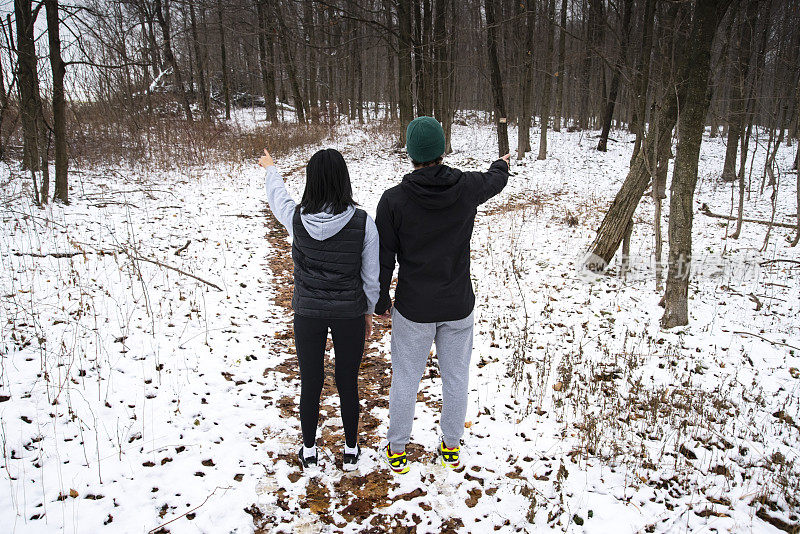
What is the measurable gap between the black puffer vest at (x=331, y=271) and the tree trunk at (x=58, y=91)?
8495mm

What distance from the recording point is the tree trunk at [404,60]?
1627cm

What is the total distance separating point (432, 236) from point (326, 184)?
769 mm

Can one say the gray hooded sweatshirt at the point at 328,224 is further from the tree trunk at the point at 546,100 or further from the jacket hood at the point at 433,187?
the tree trunk at the point at 546,100

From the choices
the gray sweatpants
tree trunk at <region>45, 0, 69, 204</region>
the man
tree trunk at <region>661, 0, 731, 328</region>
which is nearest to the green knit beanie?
the man

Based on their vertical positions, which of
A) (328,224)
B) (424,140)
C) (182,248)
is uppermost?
(424,140)

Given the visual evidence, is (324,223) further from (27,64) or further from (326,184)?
(27,64)

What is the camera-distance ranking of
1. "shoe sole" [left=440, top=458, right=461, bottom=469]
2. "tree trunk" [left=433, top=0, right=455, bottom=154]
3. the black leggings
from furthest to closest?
1. "tree trunk" [left=433, top=0, right=455, bottom=154]
2. "shoe sole" [left=440, top=458, right=461, bottom=469]
3. the black leggings

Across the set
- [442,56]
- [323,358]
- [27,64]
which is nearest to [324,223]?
[323,358]

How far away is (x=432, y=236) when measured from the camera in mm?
2826

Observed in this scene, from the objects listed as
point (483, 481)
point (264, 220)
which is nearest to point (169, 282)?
point (264, 220)

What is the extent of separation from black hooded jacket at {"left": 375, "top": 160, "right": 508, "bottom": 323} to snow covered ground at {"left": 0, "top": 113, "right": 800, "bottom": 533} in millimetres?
1459

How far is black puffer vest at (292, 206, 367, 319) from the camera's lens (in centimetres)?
283

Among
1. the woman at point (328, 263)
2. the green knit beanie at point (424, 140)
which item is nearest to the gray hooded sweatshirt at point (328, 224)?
the woman at point (328, 263)

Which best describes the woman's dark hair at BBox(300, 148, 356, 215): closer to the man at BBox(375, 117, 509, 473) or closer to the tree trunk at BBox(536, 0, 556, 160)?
the man at BBox(375, 117, 509, 473)
